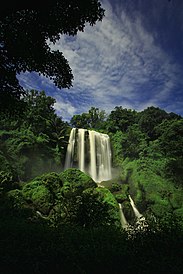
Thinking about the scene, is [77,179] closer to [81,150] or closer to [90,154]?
[81,150]

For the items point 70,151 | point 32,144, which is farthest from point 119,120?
point 32,144

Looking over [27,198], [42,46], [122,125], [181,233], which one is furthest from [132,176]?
[122,125]

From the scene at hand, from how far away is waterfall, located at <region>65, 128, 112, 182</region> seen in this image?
75.1 feet

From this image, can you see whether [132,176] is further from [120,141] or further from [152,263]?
[152,263]

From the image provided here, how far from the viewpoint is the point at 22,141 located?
16.5 metres

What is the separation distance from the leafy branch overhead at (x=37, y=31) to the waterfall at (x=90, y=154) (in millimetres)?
18550

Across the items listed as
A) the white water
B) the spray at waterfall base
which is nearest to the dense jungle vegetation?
the spray at waterfall base

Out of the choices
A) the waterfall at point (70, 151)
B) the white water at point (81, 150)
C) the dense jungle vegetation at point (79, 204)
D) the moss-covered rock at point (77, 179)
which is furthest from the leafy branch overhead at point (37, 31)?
the white water at point (81, 150)

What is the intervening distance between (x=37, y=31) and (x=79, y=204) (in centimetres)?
537

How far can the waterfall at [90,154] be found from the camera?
22.9 m

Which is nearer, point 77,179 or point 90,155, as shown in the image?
point 77,179

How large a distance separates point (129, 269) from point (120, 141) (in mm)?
23831

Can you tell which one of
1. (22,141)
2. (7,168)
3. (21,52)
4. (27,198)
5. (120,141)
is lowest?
(27,198)

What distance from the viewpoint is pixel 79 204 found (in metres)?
5.23
